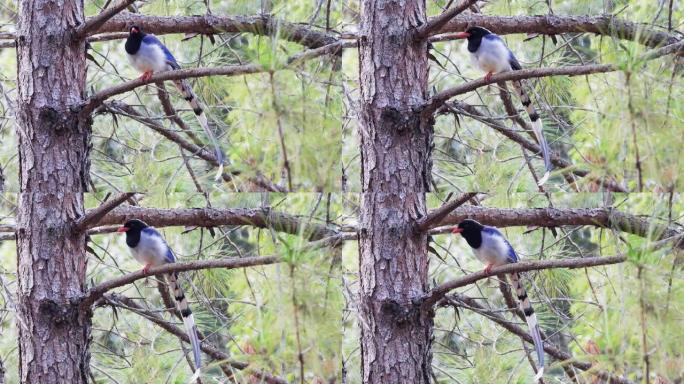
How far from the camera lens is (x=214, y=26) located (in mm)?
4562

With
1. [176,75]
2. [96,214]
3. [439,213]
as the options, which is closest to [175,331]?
[96,214]

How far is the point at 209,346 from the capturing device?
15.3ft

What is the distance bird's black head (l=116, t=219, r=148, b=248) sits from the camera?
4398 millimetres

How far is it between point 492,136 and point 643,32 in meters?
1.02

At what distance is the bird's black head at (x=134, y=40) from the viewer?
14.6 ft

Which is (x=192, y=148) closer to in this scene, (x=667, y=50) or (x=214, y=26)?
(x=214, y=26)

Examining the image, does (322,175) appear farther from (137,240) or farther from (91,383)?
(91,383)

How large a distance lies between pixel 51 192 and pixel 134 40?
2.68 feet

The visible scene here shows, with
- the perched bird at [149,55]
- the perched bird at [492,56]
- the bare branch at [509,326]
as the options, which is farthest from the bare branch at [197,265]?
the perched bird at [492,56]

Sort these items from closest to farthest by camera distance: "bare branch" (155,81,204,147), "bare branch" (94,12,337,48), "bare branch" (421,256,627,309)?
"bare branch" (421,256,627,309)
"bare branch" (94,12,337,48)
"bare branch" (155,81,204,147)

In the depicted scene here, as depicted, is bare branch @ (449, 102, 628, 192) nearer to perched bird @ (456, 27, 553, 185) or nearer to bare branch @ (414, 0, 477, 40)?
perched bird @ (456, 27, 553, 185)

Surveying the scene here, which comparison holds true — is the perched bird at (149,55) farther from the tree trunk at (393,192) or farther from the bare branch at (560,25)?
the bare branch at (560,25)

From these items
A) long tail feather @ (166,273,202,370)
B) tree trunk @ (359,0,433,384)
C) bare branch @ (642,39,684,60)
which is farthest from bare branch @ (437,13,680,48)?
long tail feather @ (166,273,202,370)

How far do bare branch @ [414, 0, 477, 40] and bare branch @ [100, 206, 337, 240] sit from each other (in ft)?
3.05
